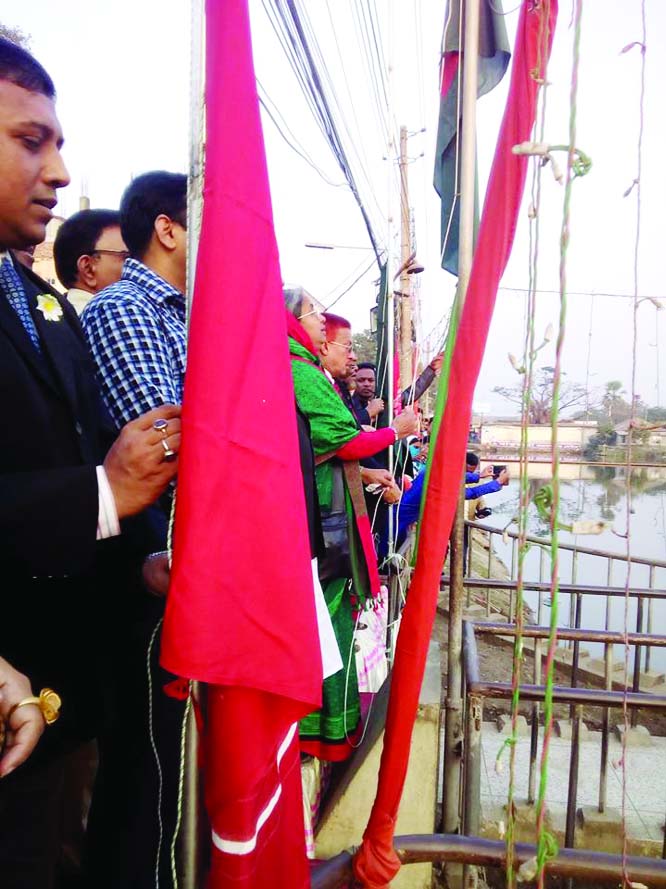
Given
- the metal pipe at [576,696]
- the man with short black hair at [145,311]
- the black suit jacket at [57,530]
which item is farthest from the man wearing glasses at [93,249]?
the metal pipe at [576,696]

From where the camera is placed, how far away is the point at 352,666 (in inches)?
95.2

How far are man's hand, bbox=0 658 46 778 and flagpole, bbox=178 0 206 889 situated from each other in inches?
9.1

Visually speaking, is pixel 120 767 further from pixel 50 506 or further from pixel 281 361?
pixel 281 361

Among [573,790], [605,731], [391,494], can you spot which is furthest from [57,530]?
[391,494]

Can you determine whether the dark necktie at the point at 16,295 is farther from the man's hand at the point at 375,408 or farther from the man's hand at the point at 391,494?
the man's hand at the point at 375,408

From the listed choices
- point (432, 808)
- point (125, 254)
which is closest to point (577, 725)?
point (432, 808)

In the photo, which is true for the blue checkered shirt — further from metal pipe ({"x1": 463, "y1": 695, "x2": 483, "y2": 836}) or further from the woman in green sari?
metal pipe ({"x1": 463, "y1": 695, "x2": 483, "y2": 836})

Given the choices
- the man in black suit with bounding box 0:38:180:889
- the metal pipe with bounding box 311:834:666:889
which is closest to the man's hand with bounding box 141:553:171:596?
the man in black suit with bounding box 0:38:180:889

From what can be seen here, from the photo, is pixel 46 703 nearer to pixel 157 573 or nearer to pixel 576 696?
pixel 157 573

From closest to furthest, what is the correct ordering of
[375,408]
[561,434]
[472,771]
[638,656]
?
[561,434]
[472,771]
[638,656]
[375,408]

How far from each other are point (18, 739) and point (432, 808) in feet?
6.17

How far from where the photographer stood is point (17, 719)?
85 cm

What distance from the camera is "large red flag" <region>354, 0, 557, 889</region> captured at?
Answer: 49.4 inches

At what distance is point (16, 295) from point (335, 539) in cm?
148
